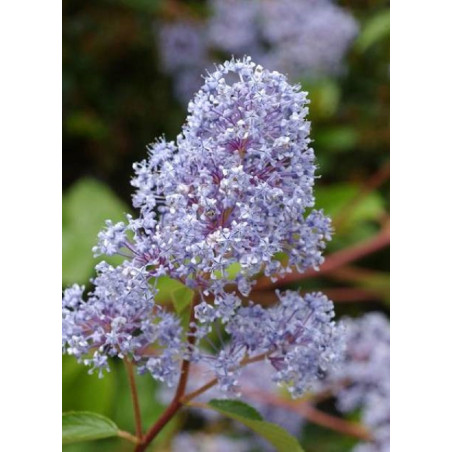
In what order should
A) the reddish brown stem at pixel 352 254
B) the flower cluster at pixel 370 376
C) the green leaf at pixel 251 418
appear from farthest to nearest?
the reddish brown stem at pixel 352 254 < the flower cluster at pixel 370 376 < the green leaf at pixel 251 418

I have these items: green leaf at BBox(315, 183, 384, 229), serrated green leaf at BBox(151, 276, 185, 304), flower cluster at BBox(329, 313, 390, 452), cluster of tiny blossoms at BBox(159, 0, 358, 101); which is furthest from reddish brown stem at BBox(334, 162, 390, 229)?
serrated green leaf at BBox(151, 276, 185, 304)

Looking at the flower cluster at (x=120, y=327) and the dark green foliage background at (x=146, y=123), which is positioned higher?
the dark green foliage background at (x=146, y=123)

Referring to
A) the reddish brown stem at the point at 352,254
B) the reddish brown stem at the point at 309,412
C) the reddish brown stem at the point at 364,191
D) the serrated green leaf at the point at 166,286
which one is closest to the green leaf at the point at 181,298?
the serrated green leaf at the point at 166,286

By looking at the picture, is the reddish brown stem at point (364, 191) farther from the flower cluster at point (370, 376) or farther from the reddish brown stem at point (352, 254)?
the flower cluster at point (370, 376)

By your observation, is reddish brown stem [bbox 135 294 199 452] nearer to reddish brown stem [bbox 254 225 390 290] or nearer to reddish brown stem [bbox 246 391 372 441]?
reddish brown stem [bbox 246 391 372 441]

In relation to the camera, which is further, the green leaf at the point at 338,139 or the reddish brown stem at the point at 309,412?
the green leaf at the point at 338,139

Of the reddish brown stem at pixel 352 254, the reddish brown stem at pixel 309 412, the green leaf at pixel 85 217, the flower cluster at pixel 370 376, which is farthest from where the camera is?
the reddish brown stem at pixel 352 254

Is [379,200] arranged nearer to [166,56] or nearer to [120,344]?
[166,56]
